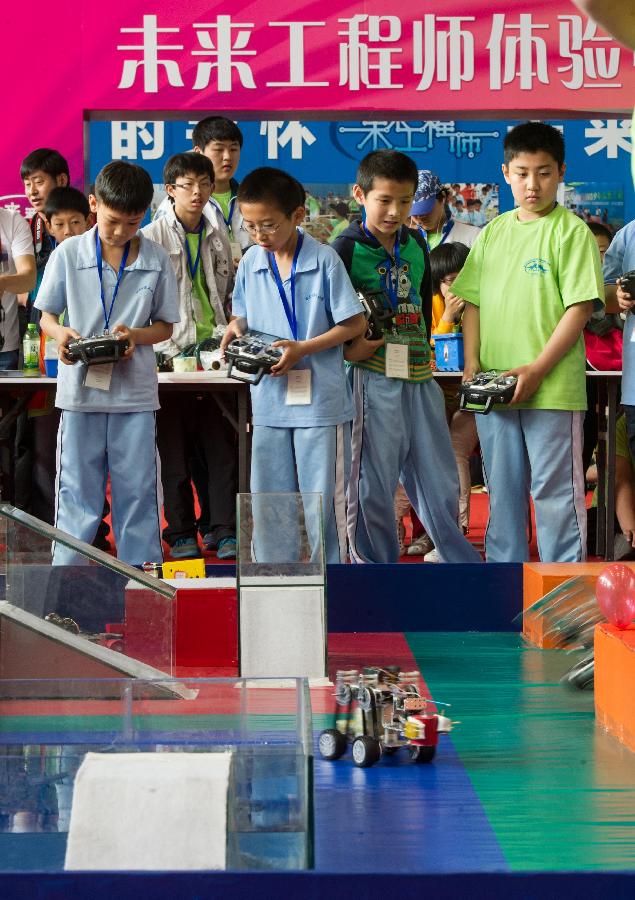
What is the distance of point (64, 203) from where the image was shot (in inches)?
196

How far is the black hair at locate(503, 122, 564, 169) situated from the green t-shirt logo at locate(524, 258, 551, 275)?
0.29 m

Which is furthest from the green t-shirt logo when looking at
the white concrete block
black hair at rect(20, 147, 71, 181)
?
the white concrete block

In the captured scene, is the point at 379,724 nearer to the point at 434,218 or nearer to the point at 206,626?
the point at 206,626

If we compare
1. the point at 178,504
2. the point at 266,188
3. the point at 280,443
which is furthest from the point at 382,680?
the point at 178,504

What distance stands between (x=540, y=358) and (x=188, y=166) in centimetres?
183

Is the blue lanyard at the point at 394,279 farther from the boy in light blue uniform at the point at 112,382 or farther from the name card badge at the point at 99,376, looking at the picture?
the name card badge at the point at 99,376

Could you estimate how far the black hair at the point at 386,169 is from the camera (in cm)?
367

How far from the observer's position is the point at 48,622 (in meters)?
2.17

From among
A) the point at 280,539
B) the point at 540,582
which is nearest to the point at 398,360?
the point at 540,582

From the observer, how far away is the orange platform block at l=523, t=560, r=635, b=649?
9.40 ft

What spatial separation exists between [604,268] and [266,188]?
1141 mm

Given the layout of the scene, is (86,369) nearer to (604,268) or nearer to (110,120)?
(604,268)

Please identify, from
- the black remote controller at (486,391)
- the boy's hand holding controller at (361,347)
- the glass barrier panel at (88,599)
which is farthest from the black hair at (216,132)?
the glass barrier panel at (88,599)

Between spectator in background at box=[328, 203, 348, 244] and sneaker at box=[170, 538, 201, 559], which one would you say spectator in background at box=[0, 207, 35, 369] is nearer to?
sneaker at box=[170, 538, 201, 559]
